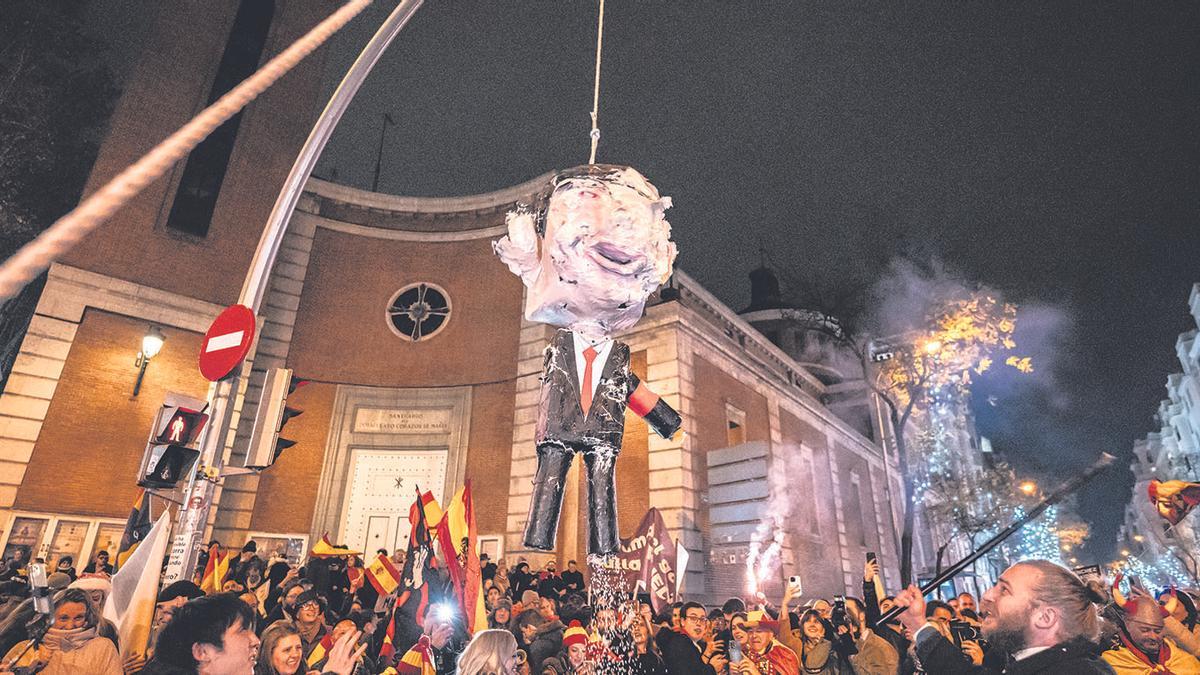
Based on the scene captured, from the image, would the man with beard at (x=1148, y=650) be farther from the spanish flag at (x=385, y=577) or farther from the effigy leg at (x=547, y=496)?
the spanish flag at (x=385, y=577)

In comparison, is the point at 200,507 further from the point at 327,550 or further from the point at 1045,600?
the point at 1045,600

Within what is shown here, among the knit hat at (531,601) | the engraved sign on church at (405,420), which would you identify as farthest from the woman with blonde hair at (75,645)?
the engraved sign on church at (405,420)

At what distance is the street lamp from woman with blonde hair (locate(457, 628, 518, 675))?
41.1ft

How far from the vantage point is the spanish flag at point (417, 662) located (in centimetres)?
470

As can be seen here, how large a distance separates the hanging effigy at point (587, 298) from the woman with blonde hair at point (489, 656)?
71 cm

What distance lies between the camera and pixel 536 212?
393 centimetres

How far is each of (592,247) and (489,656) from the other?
103 inches

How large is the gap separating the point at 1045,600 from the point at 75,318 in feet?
53.3

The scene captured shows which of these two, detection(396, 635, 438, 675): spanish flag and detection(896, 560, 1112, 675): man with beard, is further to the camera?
detection(396, 635, 438, 675): spanish flag

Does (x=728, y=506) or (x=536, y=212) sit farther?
(x=728, y=506)

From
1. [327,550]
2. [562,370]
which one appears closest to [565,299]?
[562,370]

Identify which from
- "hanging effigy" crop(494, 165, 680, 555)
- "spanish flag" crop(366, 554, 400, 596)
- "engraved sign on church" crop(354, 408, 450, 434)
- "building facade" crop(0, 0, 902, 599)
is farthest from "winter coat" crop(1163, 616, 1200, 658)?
"engraved sign on church" crop(354, 408, 450, 434)

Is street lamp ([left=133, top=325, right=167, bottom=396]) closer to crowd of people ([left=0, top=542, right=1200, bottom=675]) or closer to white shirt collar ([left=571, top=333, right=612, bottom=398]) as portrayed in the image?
crowd of people ([left=0, top=542, right=1200, bottom=675])

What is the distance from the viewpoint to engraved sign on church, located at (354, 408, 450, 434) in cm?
1612
